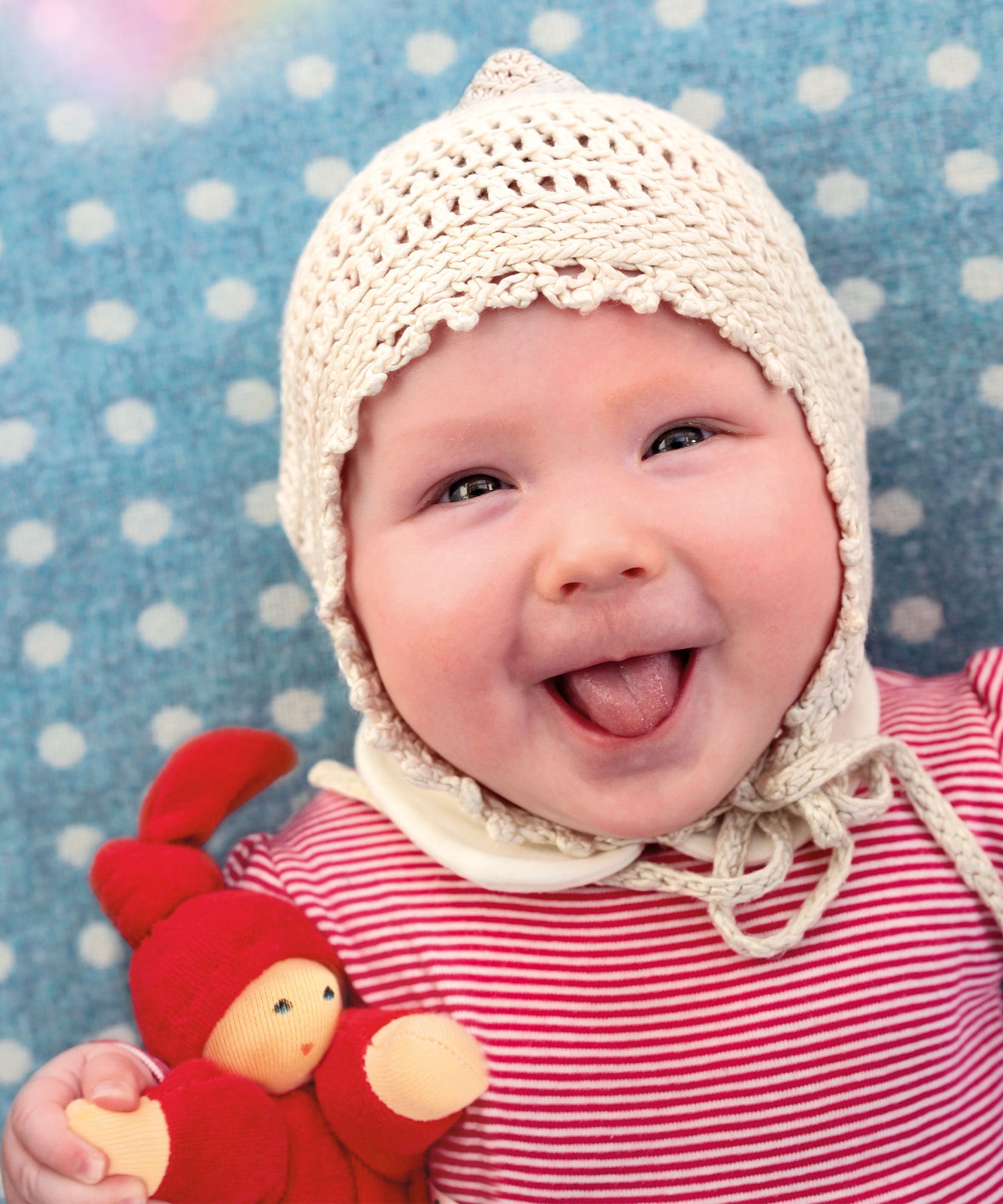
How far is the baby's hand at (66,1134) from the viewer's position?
3.04ft

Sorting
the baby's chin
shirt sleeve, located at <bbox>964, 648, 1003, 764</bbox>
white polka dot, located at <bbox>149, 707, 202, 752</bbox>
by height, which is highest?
white polka dot, located at <bbox>149, 707, 202, 752</bbox>

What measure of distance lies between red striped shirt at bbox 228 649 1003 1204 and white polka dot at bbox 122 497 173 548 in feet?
2.02

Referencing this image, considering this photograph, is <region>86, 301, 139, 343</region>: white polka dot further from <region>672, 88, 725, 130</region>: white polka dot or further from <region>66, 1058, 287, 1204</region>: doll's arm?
<region>66, 1058, 287, 1204</region>: doll's arm

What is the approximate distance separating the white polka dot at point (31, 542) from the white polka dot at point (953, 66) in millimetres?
1230

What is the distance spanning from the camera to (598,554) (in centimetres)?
86

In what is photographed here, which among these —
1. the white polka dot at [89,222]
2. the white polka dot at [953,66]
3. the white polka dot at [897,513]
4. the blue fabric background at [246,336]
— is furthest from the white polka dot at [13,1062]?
the white polka dot at [953,66]

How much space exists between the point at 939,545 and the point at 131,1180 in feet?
3.63

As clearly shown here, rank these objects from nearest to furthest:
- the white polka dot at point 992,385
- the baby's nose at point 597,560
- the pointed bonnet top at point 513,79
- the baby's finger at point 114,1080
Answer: the baby's nose at point 597,560
the baby's finger at point 114,1080
the pointed bonnet top at point 513,79
the white polka dot at point 992,385

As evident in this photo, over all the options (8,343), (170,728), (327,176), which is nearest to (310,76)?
(327,176)

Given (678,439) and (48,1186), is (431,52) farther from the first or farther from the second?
(48,1186)

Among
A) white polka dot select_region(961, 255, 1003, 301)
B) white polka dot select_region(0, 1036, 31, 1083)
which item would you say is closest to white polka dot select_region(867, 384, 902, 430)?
white polka dot select_region(961, 255, 1003, 301)

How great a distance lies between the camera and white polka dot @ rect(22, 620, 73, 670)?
4.47 feet

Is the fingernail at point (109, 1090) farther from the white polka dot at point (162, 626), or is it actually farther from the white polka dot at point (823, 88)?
the white polka dot at point (823, 88)

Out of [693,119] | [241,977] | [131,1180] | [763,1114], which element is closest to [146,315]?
[693,119]
